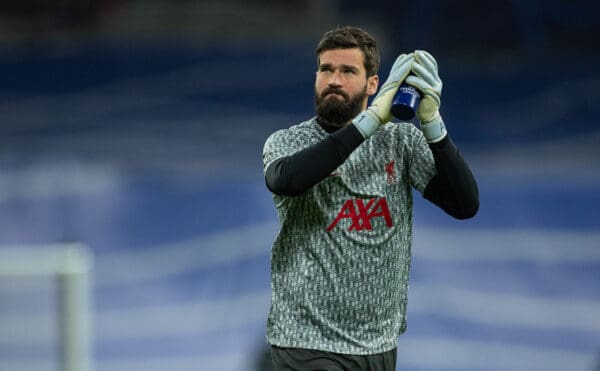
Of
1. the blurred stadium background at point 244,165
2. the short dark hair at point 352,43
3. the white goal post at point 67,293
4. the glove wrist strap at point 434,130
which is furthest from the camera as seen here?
the blurred stadium background at point 244,165

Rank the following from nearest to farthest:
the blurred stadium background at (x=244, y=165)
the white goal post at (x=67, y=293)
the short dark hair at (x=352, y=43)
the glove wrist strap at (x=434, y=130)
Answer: the white goal post at (x=67, y=293) → the glove wrist strap at (x=434, y=130) → the short dark hair at (x=352, y=43) → the blurred stadium background at (x=244, y=165)

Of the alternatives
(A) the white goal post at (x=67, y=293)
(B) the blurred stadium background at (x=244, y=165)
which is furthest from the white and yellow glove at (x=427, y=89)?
(B) the blurred stadium background at (x=244, y=165)

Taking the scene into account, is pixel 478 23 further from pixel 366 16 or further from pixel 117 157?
pixel 117 157

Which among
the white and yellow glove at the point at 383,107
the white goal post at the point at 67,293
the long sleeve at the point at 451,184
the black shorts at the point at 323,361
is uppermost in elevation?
the white and yellow glove at the point at 383,107

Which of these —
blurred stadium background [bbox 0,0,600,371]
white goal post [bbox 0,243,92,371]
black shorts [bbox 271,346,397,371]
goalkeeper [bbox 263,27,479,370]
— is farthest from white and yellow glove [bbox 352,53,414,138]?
blurred stadium background [bbox 0,0,600,371]

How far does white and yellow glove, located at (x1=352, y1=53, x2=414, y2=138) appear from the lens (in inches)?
116

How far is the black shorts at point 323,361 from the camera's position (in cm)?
307

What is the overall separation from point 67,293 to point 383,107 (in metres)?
0.94

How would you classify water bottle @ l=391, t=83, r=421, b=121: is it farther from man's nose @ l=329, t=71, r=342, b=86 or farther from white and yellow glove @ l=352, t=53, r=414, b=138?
man's nose @ l=329, t=71, r=342, b=86

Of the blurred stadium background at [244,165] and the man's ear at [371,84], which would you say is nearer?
the man's ear at [371,84]

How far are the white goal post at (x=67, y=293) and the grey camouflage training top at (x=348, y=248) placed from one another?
54cm

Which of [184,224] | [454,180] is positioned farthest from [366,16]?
[454,180]

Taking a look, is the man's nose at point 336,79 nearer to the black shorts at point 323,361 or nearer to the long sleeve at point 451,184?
the long sleeve at point 451,184

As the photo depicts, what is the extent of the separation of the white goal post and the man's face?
0.79m
